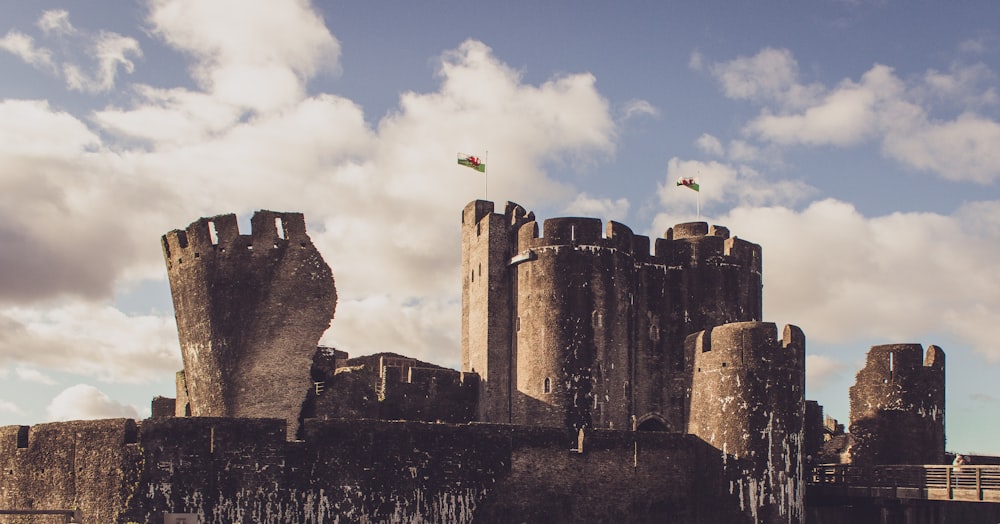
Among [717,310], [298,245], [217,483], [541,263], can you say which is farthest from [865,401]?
[217,483]

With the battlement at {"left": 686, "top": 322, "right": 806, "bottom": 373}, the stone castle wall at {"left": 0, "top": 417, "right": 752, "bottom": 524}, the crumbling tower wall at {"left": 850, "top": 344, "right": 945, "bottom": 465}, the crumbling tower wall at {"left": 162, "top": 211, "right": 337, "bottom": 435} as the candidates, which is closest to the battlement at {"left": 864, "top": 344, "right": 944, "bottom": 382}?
the crumbling tower wall at {"left": 850, "top": 344, "right": 945, "bottom": 465}

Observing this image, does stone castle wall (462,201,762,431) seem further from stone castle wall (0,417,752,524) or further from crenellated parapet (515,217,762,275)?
stone castle wall (0,417,752,524)

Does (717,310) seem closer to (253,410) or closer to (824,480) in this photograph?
(824,480)

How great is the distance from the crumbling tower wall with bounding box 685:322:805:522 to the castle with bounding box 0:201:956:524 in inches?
2.3

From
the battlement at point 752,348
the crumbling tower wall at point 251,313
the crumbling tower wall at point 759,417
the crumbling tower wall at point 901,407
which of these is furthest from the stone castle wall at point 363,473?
the crumbling tower wall at point 901,407

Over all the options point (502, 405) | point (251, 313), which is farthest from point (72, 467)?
point (502, 405)

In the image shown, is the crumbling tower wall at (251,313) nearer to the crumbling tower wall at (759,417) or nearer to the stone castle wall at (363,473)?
the stone castle wall at (363,473)

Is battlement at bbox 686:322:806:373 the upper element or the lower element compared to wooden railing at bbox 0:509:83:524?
upper

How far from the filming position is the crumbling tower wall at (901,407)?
39.3m

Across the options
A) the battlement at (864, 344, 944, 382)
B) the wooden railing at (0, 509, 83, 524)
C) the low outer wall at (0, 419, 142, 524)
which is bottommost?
the wooden railing at (0, 509, 83, 524)

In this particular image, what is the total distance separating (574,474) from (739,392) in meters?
5.49

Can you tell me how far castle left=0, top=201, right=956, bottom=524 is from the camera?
29984mm

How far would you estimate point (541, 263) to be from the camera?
40656 mm

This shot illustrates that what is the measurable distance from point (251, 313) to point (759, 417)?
14.7 m
